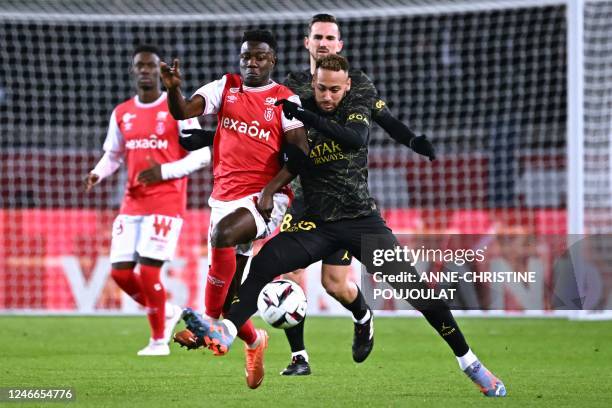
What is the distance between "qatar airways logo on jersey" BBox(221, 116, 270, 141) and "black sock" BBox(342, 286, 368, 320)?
1.41 meters

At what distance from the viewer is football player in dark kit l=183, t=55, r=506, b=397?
561 cm

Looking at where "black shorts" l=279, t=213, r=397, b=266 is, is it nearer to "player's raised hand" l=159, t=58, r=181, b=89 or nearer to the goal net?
"player's raised hand" l=159, t=58, r=181, b=89

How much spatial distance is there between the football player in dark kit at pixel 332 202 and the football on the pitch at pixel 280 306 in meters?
0.29

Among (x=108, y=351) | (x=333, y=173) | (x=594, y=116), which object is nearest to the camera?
(x=333, y=173)

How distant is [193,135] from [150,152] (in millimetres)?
2344

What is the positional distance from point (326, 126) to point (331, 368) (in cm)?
Answer: 218

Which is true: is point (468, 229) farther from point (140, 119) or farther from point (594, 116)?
point (140, 119)

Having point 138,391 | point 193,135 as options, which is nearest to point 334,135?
point 193,135

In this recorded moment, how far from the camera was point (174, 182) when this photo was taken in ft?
28.5

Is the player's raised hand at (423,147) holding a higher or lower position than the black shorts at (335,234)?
higher

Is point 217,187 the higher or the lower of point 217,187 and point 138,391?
the higher

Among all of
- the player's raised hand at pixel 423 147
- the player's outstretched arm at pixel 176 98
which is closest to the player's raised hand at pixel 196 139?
the player's outstretched arm at pixel 176 98

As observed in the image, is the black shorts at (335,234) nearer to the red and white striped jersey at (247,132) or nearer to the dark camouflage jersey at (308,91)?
the dark camouflage jersey at (308,91)

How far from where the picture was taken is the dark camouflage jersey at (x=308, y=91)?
6227 mm
